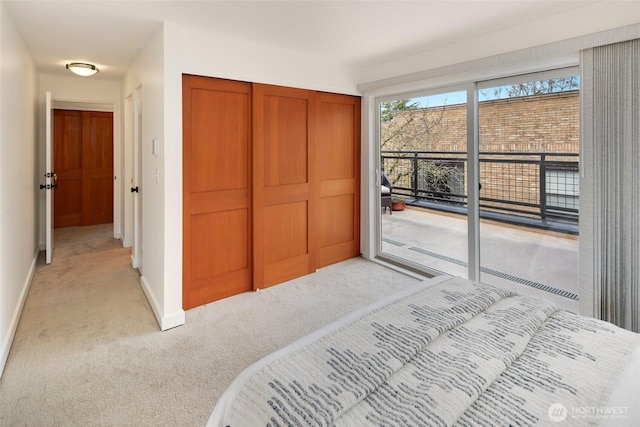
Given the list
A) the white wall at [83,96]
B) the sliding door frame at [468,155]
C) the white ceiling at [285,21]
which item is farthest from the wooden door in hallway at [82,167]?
the sliding door frame at [468,155]

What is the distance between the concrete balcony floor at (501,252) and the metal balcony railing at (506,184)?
4.7 inches

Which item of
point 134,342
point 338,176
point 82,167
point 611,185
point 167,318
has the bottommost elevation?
point 134,342

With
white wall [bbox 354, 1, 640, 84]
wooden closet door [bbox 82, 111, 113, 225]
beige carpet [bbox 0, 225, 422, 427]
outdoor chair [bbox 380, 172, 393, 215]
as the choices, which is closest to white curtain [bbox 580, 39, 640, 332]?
white wall [bbox 354, 1, 640, 84]

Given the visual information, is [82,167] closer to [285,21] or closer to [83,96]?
[83,96]

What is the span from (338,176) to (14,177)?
3032 mm

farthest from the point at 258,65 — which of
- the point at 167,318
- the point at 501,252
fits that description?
the point at 501,252

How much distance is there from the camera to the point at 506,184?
3.10m

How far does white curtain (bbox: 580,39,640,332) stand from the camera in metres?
2.20

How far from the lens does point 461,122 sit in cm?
336

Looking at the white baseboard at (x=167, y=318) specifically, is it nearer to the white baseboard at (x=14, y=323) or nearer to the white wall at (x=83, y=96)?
the white baseboard at (x=14, y=323)

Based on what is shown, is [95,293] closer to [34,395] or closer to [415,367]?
[34,395]

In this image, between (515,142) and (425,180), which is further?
(425,180)

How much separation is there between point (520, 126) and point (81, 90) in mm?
5259

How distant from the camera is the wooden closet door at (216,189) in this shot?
2.96m
